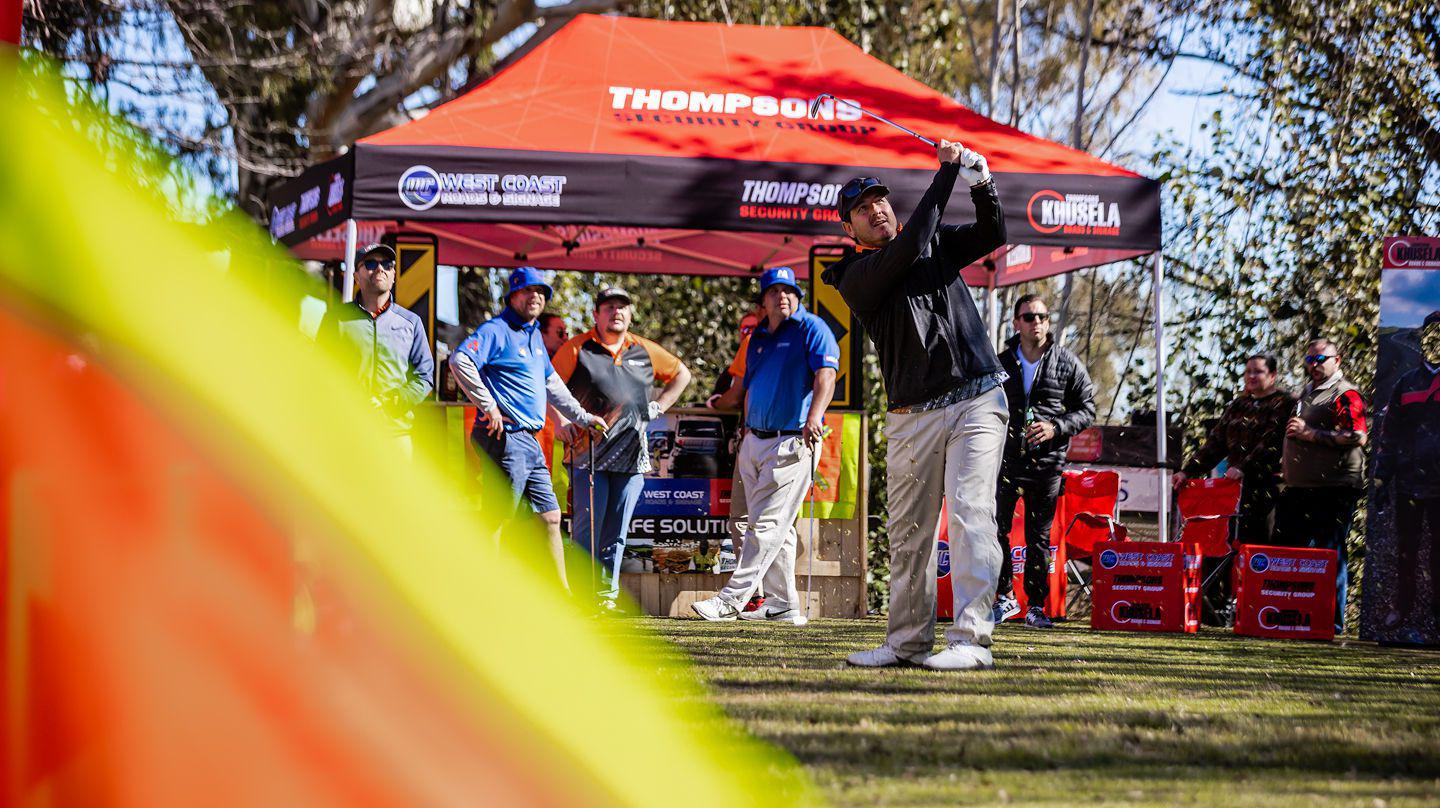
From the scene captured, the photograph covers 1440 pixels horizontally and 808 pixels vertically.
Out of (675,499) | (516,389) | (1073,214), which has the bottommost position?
(675,499)

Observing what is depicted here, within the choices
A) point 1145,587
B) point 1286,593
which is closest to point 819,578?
point 1145,587

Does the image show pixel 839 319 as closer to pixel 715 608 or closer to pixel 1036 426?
pixel 1036 426

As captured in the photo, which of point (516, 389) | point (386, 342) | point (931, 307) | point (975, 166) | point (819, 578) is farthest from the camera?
point (819, 578)

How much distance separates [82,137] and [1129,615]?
8910 millimetres

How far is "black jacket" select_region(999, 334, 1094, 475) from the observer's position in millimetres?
9672

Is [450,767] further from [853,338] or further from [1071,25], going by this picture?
[1071,25]

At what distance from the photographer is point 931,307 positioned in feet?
20.3

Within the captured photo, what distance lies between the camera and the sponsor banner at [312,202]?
934cm

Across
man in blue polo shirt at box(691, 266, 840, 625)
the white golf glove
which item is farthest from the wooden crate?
the white golf glove

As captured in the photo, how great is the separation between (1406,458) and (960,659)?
13.1 feet

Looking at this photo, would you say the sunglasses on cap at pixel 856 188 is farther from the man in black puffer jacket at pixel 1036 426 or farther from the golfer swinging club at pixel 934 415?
the man in black puffer jacket at pixel 1036 426

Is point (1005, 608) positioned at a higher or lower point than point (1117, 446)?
lower

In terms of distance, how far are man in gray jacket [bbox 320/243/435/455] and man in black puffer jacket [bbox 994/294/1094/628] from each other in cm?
405

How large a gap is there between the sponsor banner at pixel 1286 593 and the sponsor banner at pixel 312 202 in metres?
6.18
